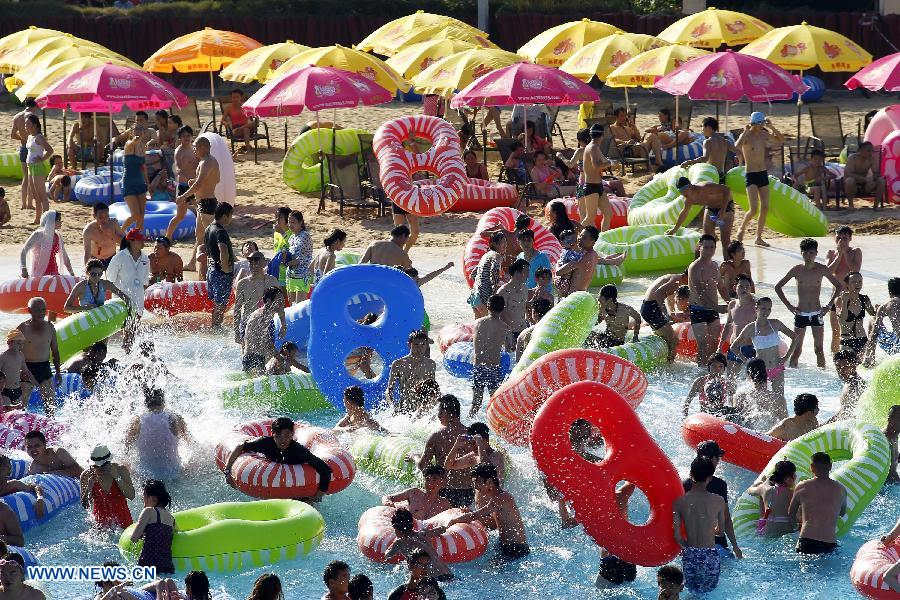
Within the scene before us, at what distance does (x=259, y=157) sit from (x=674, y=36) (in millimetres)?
7379

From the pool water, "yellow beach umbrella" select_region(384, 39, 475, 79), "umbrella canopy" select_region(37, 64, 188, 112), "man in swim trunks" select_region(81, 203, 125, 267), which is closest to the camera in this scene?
the pool water

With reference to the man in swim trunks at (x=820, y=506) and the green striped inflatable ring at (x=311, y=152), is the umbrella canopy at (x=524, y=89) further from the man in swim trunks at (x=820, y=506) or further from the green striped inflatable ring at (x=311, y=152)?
the man in swim trunks at (x=820, y=506)

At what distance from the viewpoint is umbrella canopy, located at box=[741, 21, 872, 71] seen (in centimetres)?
2069

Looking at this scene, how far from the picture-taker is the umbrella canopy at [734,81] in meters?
17.8

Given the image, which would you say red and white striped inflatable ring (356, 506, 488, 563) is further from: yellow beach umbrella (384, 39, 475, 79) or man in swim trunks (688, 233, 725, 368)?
yellow beach umbrella (384, 39, 475, 79)

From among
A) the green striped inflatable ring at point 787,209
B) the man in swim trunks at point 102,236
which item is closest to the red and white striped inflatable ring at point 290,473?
the man in swim trunks at point 102,236

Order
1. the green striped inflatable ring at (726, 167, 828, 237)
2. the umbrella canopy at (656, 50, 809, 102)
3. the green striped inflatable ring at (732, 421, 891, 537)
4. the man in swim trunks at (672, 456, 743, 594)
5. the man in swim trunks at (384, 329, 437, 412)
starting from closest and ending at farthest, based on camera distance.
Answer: the man in swim trunks at (672, 456, 743, 594), the green striped inflatable ring at (732, 421, 891, 537), the man in swim trunks at (384, 329, 437, 412), the green striped inflatable ring at (726, 167, 828, 237), the umbrella canopy at (656, 50, 809, 102)

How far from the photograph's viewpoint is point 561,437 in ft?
28.6

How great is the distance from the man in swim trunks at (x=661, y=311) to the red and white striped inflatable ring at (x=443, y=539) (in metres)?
4.08

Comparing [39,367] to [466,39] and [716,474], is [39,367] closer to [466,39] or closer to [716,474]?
[716,474]

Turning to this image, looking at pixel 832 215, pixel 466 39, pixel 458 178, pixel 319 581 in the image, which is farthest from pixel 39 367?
pixel 466 39

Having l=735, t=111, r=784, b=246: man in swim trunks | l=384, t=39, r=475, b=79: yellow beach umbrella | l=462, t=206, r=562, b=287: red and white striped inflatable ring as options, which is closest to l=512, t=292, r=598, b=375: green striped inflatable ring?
l=462, t=206, r=562, b=287: red and white striped inflatable ring

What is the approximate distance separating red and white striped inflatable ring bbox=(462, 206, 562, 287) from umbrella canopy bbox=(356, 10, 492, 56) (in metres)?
10.5

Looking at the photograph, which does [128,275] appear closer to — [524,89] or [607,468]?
[607,468]
